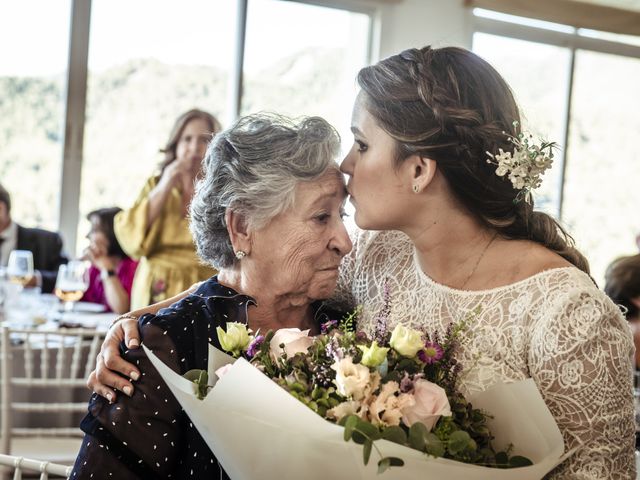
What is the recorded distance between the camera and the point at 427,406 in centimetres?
121

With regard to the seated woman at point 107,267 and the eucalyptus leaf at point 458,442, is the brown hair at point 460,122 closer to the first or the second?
the eucalyptus leaf at point 458,442

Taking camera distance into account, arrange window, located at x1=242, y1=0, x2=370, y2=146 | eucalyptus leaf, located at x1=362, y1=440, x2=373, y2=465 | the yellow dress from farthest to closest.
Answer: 1. window, located at x1=242, y1=0, x2=370, y2=146
2. the yellow dress
3. eucalyptus leaf, located at x1=362, y1=440, x2=373, y2=465

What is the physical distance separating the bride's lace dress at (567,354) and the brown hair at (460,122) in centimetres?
18

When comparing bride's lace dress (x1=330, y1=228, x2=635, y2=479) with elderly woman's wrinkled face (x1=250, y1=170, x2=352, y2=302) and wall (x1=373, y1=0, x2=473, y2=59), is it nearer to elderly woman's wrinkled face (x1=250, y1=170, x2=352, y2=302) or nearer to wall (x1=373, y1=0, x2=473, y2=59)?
elderly woman's wrinkled face (x1=250, y1=170, x2=352, y2=302)

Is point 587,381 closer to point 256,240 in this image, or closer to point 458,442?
point 458,442

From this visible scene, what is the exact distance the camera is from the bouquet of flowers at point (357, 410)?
113 cm

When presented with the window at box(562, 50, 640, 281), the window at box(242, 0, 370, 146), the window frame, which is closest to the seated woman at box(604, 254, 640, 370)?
the window at box(242, 0, 370, 146)

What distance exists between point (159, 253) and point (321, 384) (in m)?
3.29

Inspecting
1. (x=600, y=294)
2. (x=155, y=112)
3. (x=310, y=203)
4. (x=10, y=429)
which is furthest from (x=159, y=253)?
(x=600, y=294)

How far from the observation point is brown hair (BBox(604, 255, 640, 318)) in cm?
361

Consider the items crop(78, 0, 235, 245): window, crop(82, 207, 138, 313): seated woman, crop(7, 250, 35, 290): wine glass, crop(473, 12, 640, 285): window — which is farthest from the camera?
crop(473, 12, 640, 285): window

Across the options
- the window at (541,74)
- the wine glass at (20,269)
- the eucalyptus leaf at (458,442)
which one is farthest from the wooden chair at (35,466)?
the window at (541,74)

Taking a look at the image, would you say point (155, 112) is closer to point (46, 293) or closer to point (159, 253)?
point (46, 293)

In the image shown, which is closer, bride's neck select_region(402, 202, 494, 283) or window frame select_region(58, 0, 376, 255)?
bride's neck select_region(402, 202, 494, 283)
